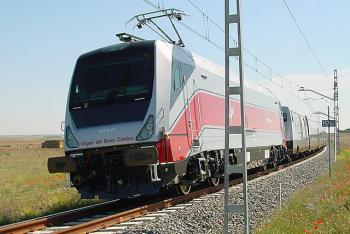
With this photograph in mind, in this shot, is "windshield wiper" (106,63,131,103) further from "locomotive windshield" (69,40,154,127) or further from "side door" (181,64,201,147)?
"side door" (181,64,201,147)

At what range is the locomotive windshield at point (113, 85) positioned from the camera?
11.0 metres

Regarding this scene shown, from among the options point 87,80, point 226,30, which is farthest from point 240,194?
point 226,30

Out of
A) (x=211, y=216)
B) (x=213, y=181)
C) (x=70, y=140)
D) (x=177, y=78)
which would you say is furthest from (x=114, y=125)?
Answer: (x=213, y=181)

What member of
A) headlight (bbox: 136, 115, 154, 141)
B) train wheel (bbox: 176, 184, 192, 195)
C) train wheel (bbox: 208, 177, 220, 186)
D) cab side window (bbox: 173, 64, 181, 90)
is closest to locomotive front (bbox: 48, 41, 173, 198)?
headlight (bbox: 136, 115, 154, 141)

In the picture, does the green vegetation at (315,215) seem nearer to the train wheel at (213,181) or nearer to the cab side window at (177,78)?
the train wheel at (213,181)

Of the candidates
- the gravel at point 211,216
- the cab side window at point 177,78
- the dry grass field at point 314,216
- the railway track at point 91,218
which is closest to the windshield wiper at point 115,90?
the cab side window at point 177,78

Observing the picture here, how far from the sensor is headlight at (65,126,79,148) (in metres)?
11.4

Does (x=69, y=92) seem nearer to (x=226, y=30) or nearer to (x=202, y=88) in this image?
(x=202, y=88)

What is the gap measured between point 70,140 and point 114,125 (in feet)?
4.16

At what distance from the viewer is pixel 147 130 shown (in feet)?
34.9

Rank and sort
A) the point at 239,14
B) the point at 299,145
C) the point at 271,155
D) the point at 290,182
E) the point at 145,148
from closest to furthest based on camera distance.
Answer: the point at 239,14 → the point at 145,148 → the point at 290,182 → the point at 271,155 → the point at 299,145

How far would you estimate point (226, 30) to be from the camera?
7.19 m

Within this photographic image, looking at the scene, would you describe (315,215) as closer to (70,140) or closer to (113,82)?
(113,82)

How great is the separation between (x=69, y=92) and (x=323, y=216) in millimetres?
6532
